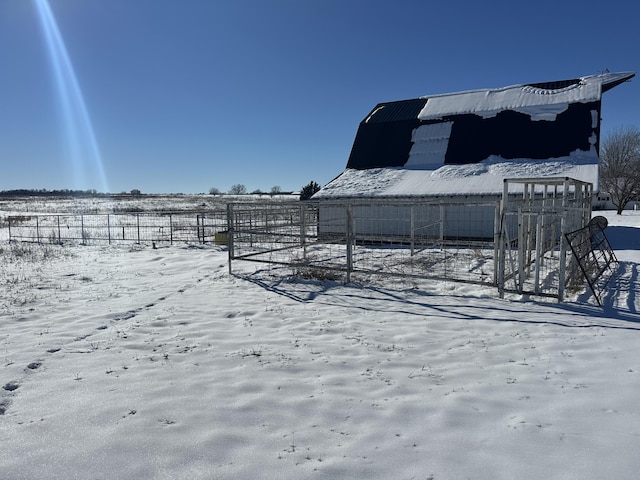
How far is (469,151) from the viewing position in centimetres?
2109

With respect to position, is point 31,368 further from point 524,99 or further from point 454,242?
point 524,99

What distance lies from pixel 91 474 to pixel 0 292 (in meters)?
8.40

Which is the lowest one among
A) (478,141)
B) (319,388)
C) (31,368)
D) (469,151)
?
(319,388)

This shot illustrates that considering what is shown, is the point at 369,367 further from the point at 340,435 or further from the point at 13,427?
the point at 13,427

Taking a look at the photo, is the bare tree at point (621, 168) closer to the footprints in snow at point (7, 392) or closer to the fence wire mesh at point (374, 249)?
the fence wire mesh at point (374, 249)

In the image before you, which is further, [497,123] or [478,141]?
[497,123]

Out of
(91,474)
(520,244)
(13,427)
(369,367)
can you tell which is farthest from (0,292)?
(520,244)

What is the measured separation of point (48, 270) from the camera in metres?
12.4

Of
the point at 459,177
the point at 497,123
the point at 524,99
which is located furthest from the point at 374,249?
the point at 524,99

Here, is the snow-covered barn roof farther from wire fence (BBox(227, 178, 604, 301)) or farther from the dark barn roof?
wire fence (BBox(227, 178, 604, 301))

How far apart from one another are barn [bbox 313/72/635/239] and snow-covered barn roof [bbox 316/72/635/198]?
0.15 ft

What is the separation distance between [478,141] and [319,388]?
2007 cm

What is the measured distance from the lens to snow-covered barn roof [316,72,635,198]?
18703mm

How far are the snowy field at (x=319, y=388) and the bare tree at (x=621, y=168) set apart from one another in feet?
152
